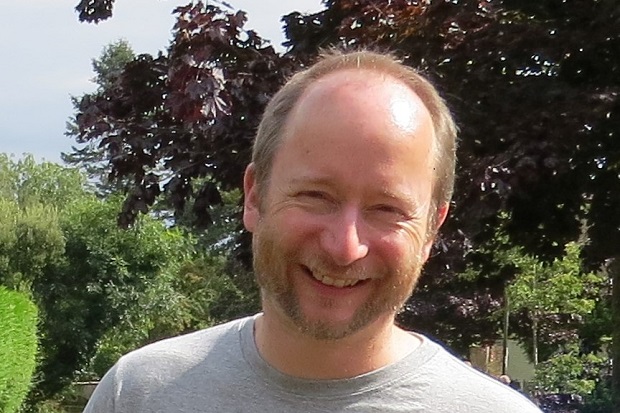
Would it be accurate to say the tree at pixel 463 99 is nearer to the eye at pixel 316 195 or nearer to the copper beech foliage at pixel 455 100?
the copper beech foliage at pixel 455 100

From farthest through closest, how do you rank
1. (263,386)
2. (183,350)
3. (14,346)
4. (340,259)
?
(14,346), (183,350), (263,386), (340,259)

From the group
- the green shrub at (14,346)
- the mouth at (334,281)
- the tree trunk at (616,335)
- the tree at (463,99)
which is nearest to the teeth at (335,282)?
the mouth at (334,281)

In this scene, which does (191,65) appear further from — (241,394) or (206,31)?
(241,394)

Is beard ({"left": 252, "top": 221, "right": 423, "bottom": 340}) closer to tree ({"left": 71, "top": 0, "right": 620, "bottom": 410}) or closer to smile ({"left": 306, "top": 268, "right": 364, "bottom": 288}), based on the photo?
smile ({"left": 306, "top": 268, "right": 364, "bottom": 288})

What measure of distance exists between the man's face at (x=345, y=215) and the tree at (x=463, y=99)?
305cm

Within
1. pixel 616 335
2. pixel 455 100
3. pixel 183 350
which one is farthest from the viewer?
pixel 616 335

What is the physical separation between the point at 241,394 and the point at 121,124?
12.1 feet

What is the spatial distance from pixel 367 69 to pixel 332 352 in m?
0.40

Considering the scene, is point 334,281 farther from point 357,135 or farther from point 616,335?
point 616,335

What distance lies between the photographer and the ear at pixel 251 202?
1508 millimetres

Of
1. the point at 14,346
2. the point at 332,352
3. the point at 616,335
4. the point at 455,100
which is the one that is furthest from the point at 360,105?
the point at 14,346

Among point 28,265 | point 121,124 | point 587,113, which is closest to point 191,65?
point 121,124

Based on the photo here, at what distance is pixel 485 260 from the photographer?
633cm

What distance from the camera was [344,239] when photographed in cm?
137
